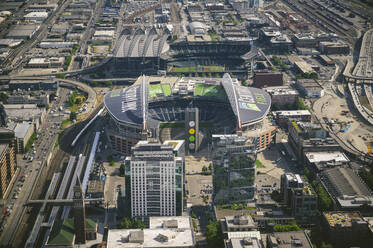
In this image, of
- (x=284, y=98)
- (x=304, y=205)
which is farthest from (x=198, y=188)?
(x=284, y=98)

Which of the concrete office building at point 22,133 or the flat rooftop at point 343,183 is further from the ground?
the flat rooftop at point 343,183

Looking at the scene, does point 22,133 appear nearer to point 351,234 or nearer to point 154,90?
point 154,90

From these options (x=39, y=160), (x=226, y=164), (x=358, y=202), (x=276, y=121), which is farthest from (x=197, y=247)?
(x=276, y=121)

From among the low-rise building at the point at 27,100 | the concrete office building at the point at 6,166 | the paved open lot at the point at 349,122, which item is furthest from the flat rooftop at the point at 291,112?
the concrete office building at the point at 6,166

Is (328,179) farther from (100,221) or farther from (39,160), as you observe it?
(39,160)

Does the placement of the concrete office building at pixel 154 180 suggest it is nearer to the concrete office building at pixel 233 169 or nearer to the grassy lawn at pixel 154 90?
the concrete office building at pixel 233 169

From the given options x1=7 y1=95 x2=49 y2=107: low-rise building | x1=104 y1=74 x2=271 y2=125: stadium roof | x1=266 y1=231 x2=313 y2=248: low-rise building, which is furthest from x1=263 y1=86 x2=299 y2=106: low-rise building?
x1=266 y1=231 x2=313 y2=248: low-rise building
